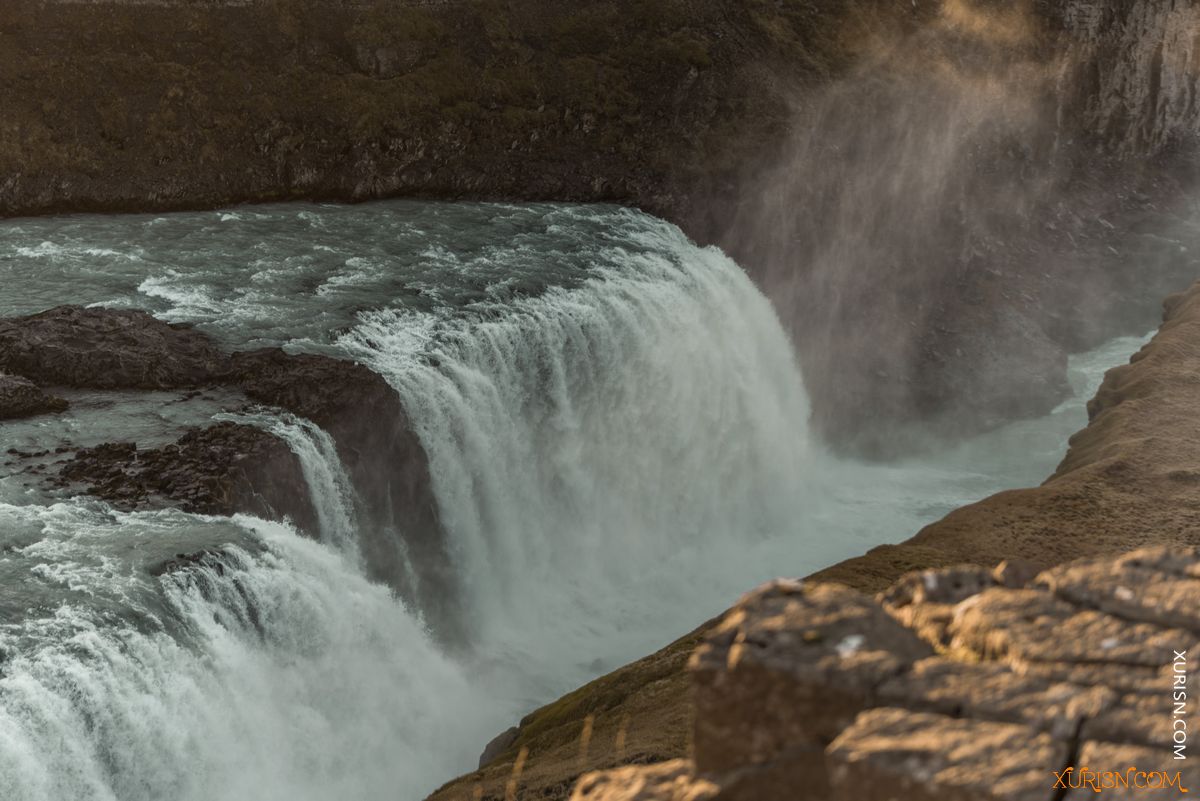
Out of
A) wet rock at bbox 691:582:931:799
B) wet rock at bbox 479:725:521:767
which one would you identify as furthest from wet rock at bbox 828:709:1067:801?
wet rock at bbox 479:725:521:767

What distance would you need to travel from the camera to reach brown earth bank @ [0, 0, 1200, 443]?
1580 inches

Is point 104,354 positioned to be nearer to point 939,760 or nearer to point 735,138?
point 939,760

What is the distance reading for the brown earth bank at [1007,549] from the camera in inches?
416

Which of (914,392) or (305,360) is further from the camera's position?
(914,392)

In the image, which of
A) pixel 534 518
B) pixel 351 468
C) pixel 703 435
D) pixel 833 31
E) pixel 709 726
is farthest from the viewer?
pixel 833 31

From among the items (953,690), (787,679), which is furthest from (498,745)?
(953,690)

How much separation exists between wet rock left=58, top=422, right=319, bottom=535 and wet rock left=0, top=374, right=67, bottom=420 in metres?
2.62

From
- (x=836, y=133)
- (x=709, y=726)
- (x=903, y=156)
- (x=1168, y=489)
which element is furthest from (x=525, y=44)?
(x=709, y=726)

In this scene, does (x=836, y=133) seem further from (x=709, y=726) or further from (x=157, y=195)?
(x=709, y=726)

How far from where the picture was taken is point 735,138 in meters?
46.4

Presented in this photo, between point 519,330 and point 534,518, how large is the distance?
467 cm

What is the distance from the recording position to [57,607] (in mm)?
18047

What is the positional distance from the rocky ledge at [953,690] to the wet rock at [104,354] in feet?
62.4

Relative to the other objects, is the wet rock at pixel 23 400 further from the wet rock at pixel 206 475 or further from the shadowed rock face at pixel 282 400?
the wet rock at pixel 206 475
